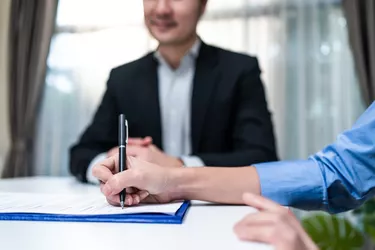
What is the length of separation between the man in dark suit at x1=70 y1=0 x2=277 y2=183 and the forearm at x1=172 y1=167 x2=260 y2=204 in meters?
0.30

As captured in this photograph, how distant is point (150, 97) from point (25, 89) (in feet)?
Answer: 3.55

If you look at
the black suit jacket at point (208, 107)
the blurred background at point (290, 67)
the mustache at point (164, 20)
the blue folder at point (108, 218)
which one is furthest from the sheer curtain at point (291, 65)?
the blue folder at point (108, 218)

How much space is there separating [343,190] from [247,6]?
125 cm

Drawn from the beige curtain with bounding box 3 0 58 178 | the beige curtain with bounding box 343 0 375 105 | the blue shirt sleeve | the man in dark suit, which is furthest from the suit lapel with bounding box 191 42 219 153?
the beige curtain with bounding box 343 0 375 105

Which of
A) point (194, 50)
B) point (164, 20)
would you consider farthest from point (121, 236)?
point (194, 50)

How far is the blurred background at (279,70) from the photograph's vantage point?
152 cm

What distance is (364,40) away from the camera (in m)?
1.54

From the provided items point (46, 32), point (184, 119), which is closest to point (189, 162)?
point (184, 119)

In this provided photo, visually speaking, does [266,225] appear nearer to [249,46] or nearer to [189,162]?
[189,162]

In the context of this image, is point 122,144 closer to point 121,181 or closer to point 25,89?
point 121,181

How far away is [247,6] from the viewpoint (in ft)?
5.26

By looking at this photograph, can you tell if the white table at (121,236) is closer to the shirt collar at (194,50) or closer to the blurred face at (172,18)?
the blurred face at (172,18)

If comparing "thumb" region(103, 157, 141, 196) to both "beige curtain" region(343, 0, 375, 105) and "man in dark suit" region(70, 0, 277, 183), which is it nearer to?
"man in dark suit" region(70, 0, 277, 183)

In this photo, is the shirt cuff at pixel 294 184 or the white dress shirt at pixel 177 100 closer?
the shirt cuff at pixel 294 184
